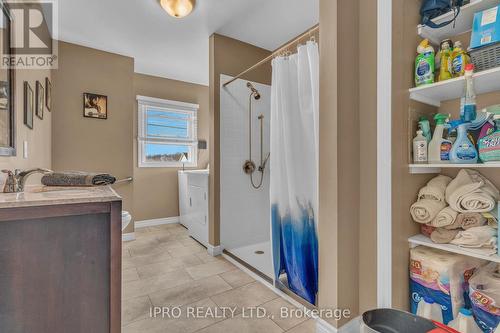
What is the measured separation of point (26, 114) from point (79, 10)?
1.36 meters

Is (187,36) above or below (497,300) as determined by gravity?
above

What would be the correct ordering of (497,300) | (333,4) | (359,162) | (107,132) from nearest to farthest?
(497,300), (333,4), (359,162), (107,132)

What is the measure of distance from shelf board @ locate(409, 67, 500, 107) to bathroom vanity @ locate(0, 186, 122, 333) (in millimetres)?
1707

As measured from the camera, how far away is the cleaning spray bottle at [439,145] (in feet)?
4.43

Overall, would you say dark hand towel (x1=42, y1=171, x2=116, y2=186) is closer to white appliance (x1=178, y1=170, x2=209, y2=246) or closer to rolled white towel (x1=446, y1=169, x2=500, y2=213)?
white appliance (x1=178, y1=170, x2=209, y2=246)

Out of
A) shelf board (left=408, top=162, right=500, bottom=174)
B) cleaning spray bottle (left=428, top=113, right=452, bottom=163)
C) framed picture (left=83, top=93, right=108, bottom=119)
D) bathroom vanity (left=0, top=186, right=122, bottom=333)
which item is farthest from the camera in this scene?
framed picture (left=83, top=93, right=108, bottom=119)

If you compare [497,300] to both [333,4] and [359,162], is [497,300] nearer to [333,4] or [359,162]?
[359,162]

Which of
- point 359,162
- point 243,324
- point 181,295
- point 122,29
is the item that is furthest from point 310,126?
point 122,29

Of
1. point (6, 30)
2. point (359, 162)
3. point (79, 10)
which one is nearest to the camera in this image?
point (6, 30)

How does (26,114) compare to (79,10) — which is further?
(79,10)

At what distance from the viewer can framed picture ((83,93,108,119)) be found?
3055 millimetres

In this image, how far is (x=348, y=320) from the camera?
1446 mm

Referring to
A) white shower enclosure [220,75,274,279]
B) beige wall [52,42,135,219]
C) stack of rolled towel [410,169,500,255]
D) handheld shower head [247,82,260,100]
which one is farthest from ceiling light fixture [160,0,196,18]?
stack of rolled towel [410,169,500,255]

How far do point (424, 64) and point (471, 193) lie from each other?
0.76m
